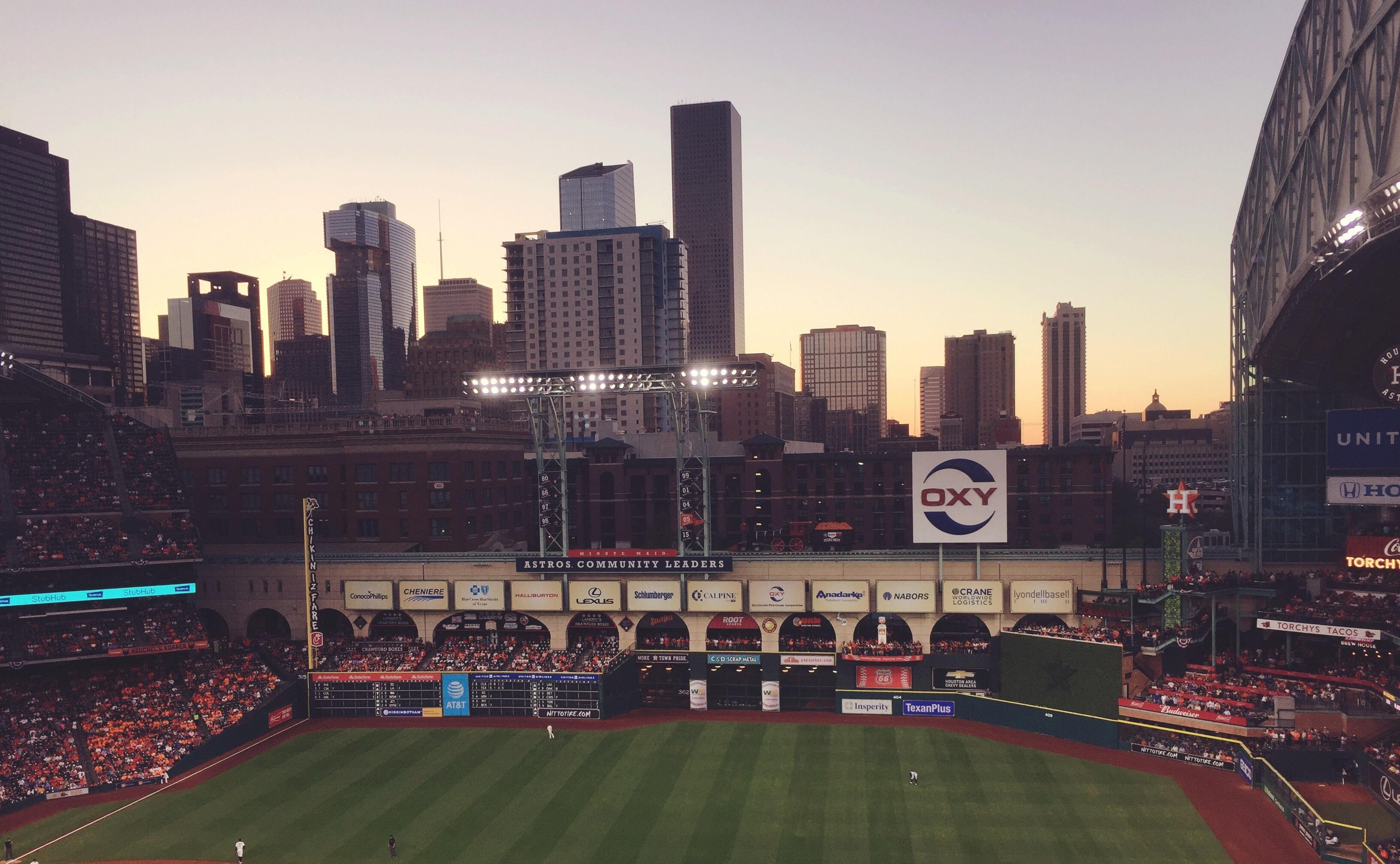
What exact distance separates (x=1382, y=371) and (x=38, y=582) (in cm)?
8107

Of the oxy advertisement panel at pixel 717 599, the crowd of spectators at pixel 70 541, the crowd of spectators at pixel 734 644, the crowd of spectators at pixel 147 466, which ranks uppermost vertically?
the crowd of spectators at pixel 147 466

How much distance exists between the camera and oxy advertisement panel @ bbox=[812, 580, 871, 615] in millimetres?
54719

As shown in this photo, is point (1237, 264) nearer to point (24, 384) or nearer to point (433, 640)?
point (433, 640)

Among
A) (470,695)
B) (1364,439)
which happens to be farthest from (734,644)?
(1364,439)

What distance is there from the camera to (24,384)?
198 ft

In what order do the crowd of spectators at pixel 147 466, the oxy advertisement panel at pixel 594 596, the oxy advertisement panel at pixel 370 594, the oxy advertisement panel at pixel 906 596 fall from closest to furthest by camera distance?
the oxy advertisement panel at pixel 906 596
the oxy advertisement panel at pixel 594 596
the oxy advertisement panel at pixel 370 594
the crowd of spectators at pixel 147 466

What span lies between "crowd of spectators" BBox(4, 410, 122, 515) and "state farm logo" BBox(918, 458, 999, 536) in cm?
5450

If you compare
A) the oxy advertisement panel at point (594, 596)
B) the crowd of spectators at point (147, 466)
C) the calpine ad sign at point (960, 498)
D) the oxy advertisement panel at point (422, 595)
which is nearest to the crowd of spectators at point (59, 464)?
the crowd of spectators at point (147, 466)

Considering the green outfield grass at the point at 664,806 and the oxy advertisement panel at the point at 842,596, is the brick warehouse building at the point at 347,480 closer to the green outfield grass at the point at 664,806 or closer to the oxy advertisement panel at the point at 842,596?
the green outfield grass at the point at 664,806

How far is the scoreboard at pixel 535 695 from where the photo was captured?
5341 cm

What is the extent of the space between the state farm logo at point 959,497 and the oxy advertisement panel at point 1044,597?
14.9ft

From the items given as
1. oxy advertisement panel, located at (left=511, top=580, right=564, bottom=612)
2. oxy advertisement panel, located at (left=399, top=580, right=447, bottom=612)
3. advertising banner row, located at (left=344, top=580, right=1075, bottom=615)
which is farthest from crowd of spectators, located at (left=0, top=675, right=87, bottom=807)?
oxy advertisement panel, located at (left=511, top=580, right=564, bottom=612)

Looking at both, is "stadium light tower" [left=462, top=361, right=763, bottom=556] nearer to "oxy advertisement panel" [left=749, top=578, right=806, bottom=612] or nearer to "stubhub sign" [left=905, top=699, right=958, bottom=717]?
"oxy advertisement panel" [left=749, top=578, right=806, bottom=612]

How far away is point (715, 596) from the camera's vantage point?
56.1 metres
